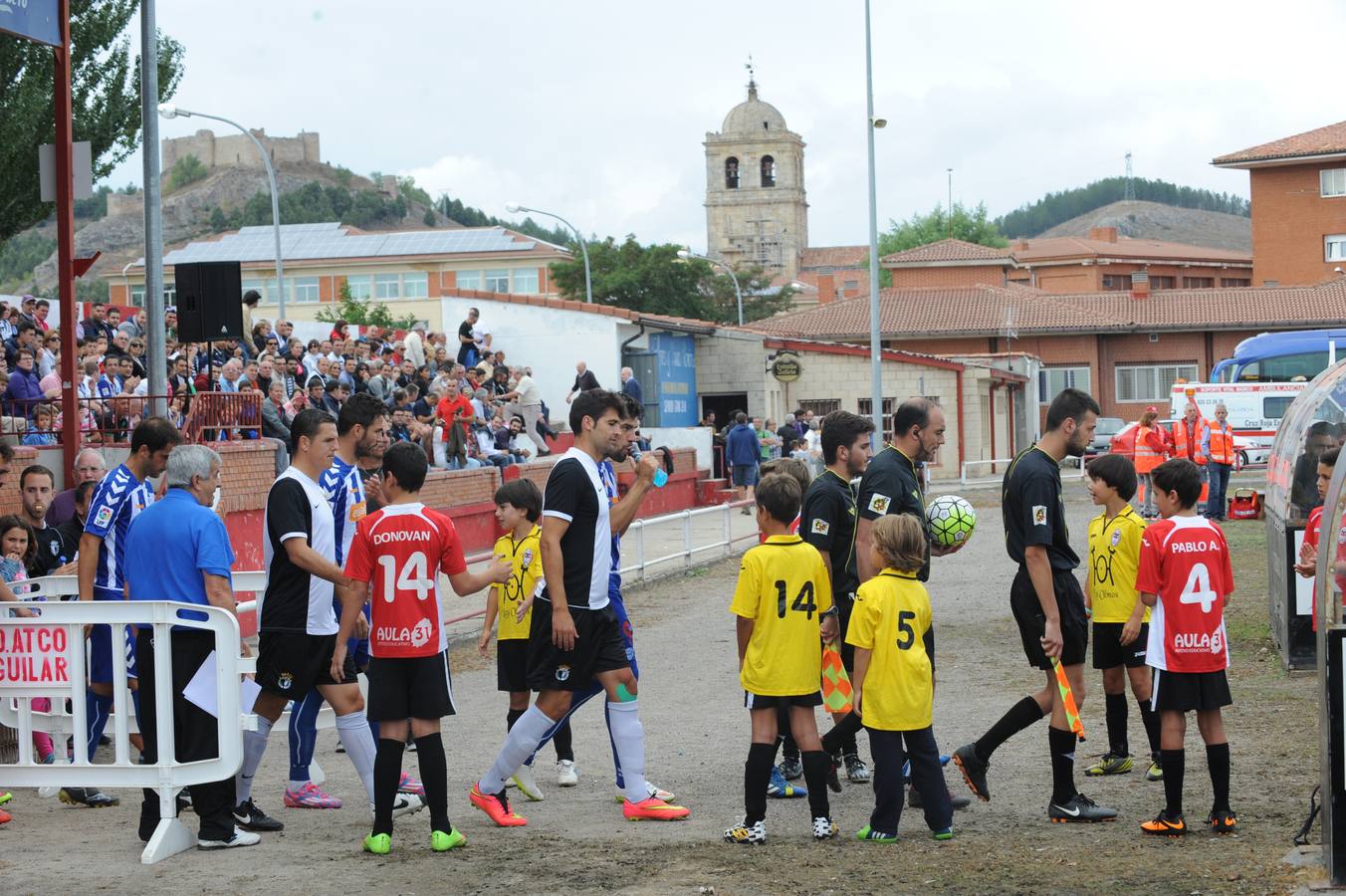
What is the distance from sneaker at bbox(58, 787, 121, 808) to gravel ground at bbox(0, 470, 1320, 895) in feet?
0.25

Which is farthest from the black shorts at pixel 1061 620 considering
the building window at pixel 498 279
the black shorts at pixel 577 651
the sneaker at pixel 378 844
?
the building window at pixel 498 279

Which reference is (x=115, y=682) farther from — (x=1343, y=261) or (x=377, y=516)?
(x=1343, y=261)

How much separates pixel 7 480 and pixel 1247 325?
55.3 m

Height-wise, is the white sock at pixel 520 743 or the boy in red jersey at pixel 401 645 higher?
the boy in red jersey at pixel 401 645

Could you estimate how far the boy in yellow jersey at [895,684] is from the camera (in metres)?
6.80

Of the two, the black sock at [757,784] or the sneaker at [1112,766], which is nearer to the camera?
the black sock at [757,784]

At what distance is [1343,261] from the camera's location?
7181 cm

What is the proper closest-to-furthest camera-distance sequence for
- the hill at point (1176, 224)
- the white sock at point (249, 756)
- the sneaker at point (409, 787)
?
the white sock at point (249, 756) → the sneaker at point (409, 787) → the hill at point (1176, 224)

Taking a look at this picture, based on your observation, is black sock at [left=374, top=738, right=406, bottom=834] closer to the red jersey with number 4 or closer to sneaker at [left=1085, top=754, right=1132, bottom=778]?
the red jersey with number 4

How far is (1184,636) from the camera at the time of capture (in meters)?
6.94

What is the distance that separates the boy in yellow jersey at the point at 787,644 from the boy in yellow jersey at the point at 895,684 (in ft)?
0.65

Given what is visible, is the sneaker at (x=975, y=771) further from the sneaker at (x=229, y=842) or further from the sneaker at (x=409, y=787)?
the sneaker at (x=229, y=842)

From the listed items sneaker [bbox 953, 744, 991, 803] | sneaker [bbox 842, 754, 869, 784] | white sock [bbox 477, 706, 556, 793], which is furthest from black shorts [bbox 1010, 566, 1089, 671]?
white sock [bbox 477, 706, 556, 793]

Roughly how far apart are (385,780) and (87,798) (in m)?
2.23
